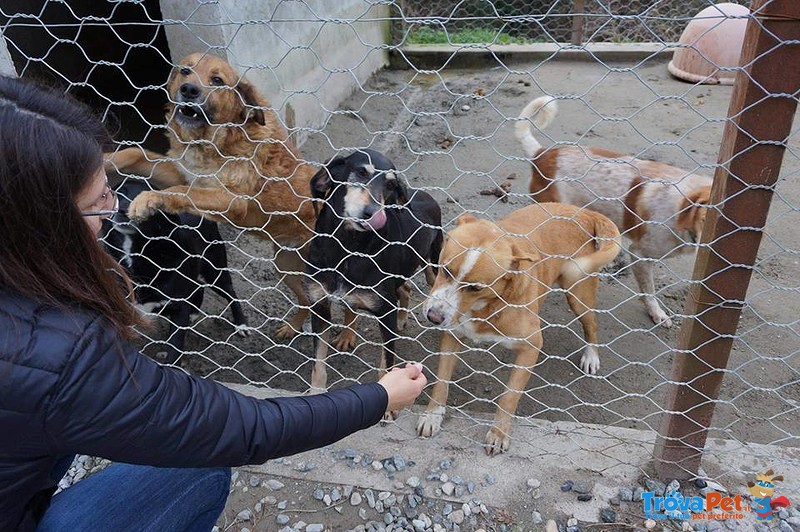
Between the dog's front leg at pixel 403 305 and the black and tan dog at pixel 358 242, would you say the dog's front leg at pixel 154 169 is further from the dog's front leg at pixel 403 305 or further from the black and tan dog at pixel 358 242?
the dog's front leg at pixel 403 305

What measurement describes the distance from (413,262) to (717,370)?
161 cm

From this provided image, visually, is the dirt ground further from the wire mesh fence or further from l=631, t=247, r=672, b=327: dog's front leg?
the wire mesh fence

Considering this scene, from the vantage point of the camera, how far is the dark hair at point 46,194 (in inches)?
46.1

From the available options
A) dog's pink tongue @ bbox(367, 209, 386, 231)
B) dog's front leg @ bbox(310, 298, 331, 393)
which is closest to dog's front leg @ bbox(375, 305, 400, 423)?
dog's front leg @ bbox(310, 298, 331, 393)

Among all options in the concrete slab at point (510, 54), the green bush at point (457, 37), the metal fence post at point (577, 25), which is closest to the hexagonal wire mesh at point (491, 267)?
the concrete slab at point (510, 54)

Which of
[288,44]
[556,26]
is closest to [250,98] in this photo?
[288,44]

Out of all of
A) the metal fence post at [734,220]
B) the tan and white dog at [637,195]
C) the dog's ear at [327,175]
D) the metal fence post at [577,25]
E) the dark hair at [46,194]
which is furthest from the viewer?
the metal fence post at [577,25]

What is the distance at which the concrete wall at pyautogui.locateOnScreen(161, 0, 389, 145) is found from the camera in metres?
4.12

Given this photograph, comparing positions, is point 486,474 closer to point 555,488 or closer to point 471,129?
point 555,488

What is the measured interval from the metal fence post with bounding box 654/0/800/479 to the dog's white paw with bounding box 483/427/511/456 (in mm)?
619

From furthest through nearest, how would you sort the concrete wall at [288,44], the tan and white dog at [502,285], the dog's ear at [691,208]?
the concrete wall at [288,44]
the dog's ear at [691,208]
the tan and white dog at [502,285]

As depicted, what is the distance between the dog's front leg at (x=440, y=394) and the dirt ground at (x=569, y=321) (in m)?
0.12

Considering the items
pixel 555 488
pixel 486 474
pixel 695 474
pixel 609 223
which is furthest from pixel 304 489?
pixel 609 223

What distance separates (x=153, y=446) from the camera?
4.26 feet
